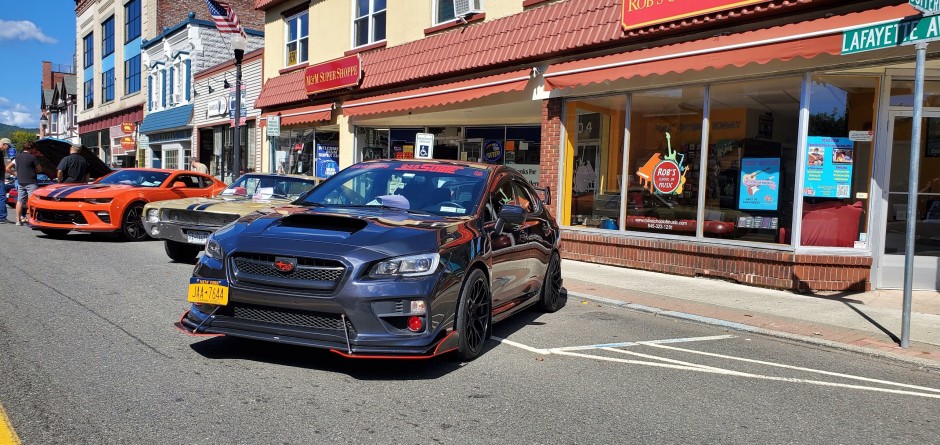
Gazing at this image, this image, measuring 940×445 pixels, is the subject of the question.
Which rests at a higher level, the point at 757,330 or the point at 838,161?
the point at 838,161

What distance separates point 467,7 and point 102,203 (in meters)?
7.69

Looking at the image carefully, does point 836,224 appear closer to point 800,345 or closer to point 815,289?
point 815,289

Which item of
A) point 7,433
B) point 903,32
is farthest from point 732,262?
point 7,433

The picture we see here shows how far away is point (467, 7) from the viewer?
1405cm

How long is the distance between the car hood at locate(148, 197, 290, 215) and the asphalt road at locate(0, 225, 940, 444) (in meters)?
2.61

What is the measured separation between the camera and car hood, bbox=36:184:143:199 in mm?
11930

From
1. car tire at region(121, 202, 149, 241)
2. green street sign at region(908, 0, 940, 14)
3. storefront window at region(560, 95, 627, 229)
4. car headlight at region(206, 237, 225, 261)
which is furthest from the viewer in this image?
car tire at region(121, 202, 149, 241)

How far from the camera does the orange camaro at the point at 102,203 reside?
11.9 m

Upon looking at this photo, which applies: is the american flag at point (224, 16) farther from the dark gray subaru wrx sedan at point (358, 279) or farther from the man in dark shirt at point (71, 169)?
the dark gray subaru wrx sedan at point (358, 279)

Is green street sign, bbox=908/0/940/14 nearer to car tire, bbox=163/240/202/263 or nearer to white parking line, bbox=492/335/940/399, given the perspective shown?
white parking line, bbox=492/335/940/399

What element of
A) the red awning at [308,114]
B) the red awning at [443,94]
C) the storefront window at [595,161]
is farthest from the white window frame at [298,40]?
the storefront window at [595,161]

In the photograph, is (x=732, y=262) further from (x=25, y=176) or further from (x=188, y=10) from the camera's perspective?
(x=188, y=10)

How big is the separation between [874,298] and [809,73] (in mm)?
3008

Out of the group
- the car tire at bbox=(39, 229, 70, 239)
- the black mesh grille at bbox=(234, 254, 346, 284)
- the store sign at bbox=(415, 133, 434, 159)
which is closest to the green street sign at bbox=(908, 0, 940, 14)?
the black mesh grille at bbox=(234, 254, 346, 284)
